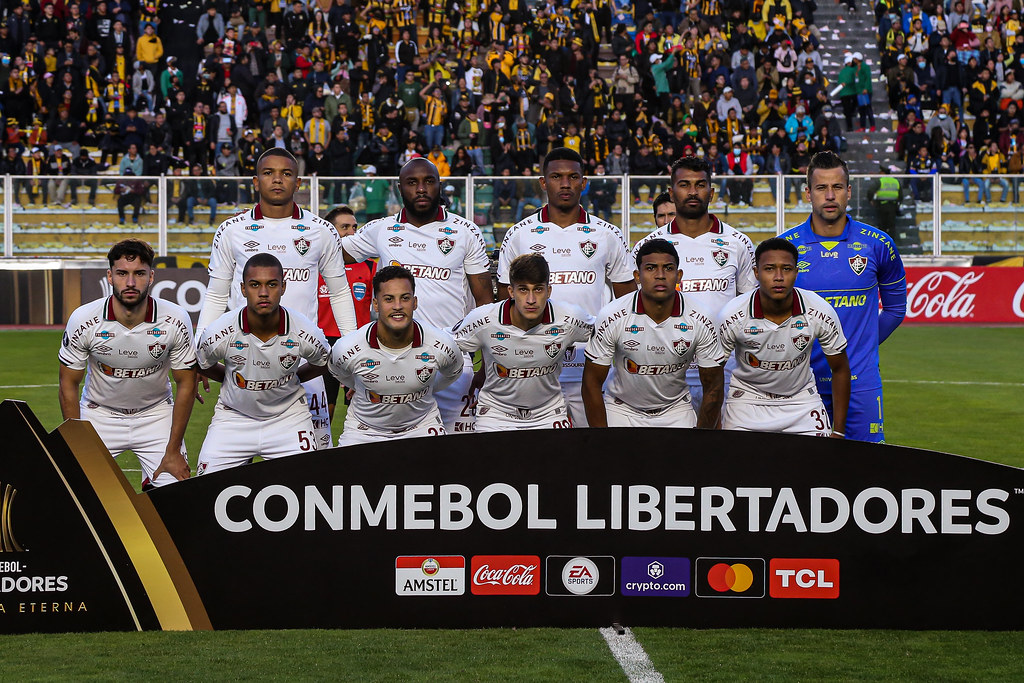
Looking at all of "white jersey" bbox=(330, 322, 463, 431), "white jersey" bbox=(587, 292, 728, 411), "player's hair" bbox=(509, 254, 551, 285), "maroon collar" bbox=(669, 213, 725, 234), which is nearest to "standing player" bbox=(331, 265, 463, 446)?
"white jersey" bbox=(330, 322, 463, 431)

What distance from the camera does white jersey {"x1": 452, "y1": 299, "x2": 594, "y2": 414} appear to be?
669 cm

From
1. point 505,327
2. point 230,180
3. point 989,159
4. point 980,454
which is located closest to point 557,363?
point 505,327

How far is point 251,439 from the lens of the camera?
21.6 feet

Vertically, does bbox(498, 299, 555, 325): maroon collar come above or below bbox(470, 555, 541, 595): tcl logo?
above

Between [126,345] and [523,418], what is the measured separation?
2.25m

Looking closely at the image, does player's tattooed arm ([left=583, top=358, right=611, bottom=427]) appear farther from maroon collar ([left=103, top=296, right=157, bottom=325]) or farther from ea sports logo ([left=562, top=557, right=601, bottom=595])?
maroon collar ([left=103, top=296, right=157, bottom=325])

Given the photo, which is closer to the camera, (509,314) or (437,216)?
(509,314)

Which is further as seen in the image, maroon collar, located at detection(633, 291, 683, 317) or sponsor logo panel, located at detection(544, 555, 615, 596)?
maroon collar, located at detection(633, 291, 683, 317)

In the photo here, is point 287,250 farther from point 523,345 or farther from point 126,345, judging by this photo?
point 523,345

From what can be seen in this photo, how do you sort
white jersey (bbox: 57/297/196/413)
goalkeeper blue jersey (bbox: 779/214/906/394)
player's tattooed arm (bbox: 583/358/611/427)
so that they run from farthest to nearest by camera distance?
goalkeeper blue jersey (bbox: 779/214/906/394) < white jersey (bbox: 57/297/196/413) < player's tattooed arm (bbox: 583/358/611/427)

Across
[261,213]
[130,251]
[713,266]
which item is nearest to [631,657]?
[713,266]

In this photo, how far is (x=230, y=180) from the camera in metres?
19.4

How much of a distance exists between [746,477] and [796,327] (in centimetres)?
139

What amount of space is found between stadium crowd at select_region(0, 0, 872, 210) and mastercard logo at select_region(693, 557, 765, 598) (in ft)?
50.1
